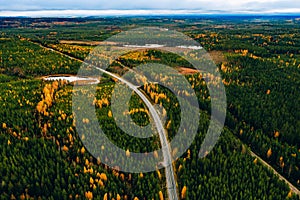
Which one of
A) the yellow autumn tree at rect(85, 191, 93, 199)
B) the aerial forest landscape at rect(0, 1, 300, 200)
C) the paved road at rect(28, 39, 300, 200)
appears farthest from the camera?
the paved road at rect(28, 39, 300, 200)

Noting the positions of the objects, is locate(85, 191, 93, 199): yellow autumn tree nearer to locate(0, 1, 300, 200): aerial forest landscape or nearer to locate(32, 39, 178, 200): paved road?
locate(0, 1, 300, 200): aerial forest landscape

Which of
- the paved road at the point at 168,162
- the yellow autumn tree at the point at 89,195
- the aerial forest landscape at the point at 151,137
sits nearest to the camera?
the yellow autumn tree at the point at 89,195

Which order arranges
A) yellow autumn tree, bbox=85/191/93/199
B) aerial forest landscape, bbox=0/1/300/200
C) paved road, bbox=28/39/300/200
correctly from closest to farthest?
1. yellow autumn tree, bbox=85/191/93/199
2. aerial forest landscape, bbox=0/1/300/200
3. paved road, bbox=28/39/300/200

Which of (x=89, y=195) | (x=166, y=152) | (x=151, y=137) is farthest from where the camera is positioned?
(x=151, y=137)

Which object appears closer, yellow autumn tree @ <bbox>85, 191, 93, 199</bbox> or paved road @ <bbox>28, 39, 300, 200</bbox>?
→ yellow autumn tree @ <bbox>85, 191, 93, 199</bbox>

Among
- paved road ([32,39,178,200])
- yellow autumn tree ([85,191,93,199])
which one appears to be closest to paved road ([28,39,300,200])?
paved road ([32,39,178,200])

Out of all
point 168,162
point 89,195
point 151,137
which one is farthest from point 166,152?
point 89,195

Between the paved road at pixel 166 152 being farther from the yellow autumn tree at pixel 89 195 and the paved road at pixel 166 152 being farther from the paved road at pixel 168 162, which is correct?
the yellow autumn tree at pixel 89 195

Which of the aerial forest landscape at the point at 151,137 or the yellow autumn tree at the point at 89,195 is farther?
the aerial forest landscape at the point at 151,137

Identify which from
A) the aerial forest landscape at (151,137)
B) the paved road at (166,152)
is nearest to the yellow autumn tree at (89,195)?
the aerial forest landscape at (151,137)

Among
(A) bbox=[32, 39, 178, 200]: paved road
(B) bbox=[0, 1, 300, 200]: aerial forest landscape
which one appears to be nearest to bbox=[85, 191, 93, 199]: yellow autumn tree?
(B) bbox=[0, 1, 300, 200]: aerial forest landscape

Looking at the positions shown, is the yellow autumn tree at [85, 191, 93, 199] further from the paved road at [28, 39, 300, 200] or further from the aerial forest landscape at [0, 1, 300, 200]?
the paved road at [28, 39, 300, 200]

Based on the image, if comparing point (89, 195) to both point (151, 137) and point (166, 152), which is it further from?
point (151, 137)
